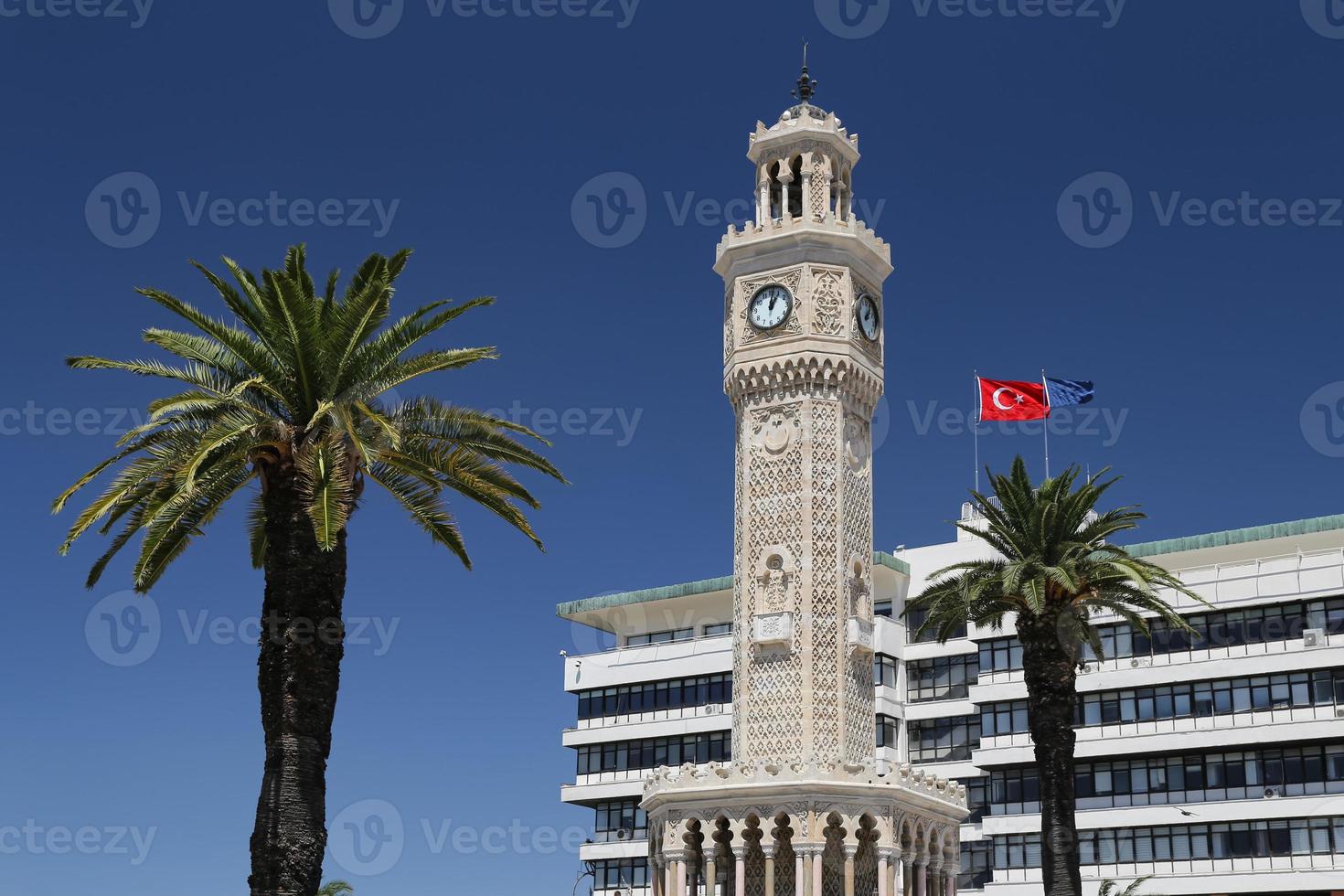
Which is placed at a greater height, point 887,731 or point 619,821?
point 887,731

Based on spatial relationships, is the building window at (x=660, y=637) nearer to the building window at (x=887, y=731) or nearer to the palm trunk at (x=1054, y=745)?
the building window at (x=887, y=731)

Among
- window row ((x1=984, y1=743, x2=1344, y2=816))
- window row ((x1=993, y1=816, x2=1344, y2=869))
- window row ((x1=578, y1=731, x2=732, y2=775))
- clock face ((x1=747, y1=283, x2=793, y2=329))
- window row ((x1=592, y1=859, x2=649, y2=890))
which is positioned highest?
clock face ((x1=747, y1=283, x2=793, y2=329))

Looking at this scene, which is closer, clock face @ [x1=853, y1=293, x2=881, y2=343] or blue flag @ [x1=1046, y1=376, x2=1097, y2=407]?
clock face @ [x1=853, y1=293, x2=881, y2=343]

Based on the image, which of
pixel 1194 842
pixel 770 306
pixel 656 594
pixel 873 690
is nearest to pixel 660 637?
pixel 656 594

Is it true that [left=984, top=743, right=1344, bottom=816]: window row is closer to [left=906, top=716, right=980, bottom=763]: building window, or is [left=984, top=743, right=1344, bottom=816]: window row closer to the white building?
the white building

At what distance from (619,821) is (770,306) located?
35.5m

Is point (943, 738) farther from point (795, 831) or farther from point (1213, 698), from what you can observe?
point (795, 831)

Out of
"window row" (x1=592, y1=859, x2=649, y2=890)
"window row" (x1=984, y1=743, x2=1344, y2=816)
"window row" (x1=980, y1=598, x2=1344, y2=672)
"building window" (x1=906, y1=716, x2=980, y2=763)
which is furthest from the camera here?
"window row" (x1=592, y1=859, x2=649, y2=890)

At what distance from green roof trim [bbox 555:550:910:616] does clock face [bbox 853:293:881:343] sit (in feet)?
75.4

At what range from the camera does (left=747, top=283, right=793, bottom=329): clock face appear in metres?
51.8

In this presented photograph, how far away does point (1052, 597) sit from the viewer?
4347 cm

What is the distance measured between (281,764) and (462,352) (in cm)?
843

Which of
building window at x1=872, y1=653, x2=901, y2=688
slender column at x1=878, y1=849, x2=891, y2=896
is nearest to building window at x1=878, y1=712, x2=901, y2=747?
building window at x1=872, y1=653, x2=901, y2=688

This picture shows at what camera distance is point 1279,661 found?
206 ft
